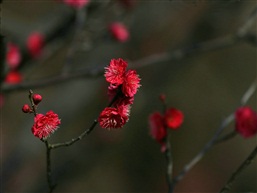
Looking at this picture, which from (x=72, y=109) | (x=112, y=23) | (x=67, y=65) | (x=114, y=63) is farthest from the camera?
(x=72, y=109)

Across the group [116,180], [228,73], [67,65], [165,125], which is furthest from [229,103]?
[165,125]

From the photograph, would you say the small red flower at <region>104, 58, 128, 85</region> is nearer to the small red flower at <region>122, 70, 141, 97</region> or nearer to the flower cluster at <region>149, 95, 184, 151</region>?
the small red flower at <region>122, 70, 141, 97</region>

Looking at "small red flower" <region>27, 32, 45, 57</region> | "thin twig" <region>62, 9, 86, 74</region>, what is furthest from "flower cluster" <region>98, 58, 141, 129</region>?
"small red flower" <region>27, 32, 45, 57</region>

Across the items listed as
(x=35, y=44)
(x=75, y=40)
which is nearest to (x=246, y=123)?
(x=75, y=40)

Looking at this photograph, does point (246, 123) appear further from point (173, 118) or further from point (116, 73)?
point (116, 73)

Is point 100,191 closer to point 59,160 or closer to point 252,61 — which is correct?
point 59,160

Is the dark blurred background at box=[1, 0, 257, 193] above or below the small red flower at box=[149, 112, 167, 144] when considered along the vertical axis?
below

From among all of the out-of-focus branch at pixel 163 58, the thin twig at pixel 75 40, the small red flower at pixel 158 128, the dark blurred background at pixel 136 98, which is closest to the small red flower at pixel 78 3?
the thin twig at pixel 75 40
